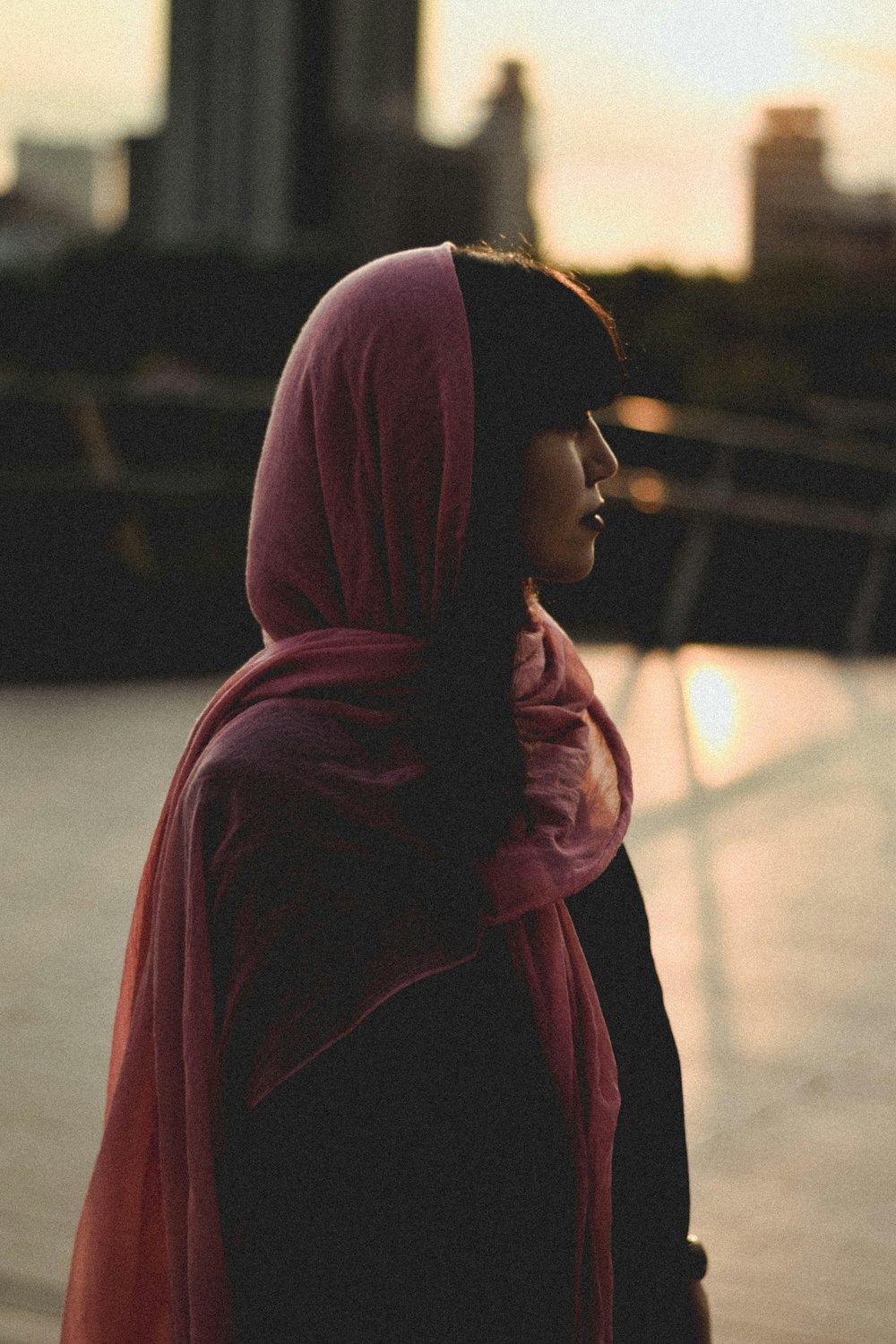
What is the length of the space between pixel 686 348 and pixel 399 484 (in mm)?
16194

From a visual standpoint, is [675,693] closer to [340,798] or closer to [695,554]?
[695,554]

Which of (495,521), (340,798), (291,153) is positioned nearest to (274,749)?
(340,798)

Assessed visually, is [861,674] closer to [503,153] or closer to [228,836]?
[228,836]

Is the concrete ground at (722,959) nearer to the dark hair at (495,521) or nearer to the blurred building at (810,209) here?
the dark hair at (495,521)

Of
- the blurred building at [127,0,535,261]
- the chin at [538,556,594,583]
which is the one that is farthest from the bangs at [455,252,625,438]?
the blurred building at [127,0,535,261]

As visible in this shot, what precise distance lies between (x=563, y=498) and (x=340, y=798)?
342 millimetres

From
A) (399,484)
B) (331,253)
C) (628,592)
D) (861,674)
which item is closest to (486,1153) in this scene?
(399,484)

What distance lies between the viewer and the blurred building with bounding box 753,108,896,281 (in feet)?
232

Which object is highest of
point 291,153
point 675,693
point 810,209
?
point 675,693

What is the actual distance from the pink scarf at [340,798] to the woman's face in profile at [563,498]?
10 centimetres

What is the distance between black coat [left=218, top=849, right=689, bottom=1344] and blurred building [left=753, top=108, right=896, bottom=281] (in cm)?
6401

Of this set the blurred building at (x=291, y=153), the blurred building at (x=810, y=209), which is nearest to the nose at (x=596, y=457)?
the blurred building at (x=291, y=153)

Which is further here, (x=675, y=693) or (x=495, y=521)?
(x=675, y=693)

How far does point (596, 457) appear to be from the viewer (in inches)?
65.7
